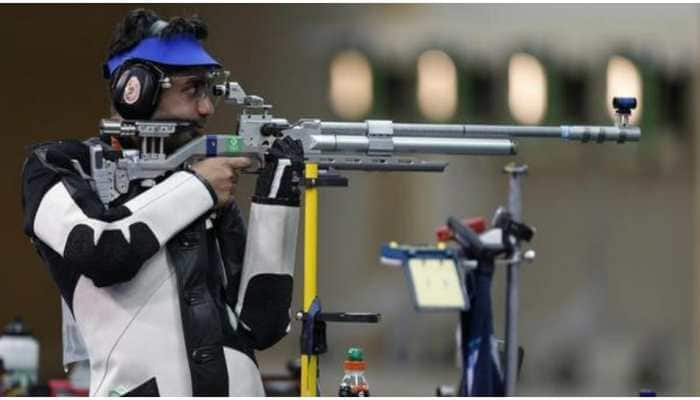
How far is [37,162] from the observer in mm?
5160

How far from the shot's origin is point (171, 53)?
5.25 m

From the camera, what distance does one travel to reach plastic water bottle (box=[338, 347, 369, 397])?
5676 mm

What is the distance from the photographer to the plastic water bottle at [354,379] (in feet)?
18.6

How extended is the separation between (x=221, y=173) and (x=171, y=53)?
305 mm

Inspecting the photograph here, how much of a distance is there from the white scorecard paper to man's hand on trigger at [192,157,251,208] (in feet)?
5.08

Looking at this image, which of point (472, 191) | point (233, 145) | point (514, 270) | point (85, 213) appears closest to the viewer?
point (85, 213)

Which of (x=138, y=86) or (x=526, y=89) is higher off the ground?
(x=138, y=86)

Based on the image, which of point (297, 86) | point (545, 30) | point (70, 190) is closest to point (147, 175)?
point (70, 190)

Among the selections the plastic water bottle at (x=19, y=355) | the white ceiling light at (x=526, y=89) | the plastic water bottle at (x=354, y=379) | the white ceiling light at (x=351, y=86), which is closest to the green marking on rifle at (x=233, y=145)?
the plastic water bottle at (x=354, y=379)

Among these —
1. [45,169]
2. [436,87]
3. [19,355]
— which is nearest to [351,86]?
[436,87]

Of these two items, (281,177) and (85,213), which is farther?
(281,177)

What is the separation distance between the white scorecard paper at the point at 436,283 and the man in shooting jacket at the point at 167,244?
1.44 m

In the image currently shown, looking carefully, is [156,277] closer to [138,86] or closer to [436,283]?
[138,86]

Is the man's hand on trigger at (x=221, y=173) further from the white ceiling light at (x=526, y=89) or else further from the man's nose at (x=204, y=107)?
the white ceiling light at (x=526, y=89)
